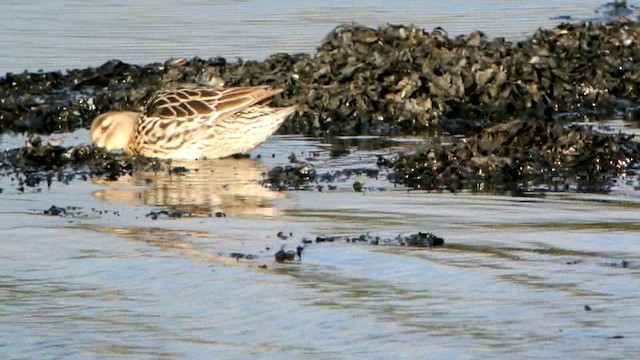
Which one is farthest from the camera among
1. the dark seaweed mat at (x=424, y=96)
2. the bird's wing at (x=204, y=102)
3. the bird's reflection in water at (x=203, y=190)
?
the bird's wing at (x=204, y=102)

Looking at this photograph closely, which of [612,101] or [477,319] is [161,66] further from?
[477,319]

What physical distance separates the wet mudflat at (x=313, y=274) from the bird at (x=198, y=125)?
4.42ft

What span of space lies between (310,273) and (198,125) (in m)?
4.75

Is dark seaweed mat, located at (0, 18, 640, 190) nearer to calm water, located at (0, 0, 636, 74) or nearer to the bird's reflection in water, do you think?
the bird's reflection in water

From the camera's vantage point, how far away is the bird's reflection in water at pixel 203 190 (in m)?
10.9

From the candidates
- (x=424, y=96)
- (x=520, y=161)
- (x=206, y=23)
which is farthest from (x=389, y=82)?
(x=206, y=23)

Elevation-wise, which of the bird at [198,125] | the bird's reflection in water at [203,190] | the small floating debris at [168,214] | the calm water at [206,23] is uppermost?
the calm water at [206,23]

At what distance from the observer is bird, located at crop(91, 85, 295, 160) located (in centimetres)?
1332

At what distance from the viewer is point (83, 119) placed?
1527cm

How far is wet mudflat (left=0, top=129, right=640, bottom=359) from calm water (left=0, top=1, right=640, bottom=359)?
0.02m

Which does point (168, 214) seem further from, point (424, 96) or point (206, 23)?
point (206, 23)

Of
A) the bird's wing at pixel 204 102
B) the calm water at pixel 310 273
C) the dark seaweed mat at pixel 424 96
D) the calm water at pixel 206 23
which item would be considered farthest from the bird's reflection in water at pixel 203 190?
the calm water at pixel 206 23

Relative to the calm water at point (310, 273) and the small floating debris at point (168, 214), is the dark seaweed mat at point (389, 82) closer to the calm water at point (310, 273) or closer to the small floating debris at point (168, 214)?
the calm water at point (310, 273)

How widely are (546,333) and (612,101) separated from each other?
27.0 ft
